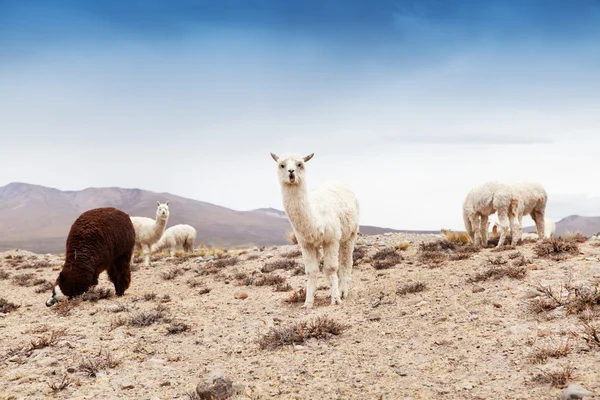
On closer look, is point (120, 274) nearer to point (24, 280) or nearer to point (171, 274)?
point (171, 274)

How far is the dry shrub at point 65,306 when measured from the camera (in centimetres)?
890

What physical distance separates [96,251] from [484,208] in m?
11.7

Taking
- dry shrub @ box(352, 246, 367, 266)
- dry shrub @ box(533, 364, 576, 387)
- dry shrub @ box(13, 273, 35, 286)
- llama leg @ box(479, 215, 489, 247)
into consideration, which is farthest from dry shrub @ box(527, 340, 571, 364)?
dry shrub @ box(13, 273, 35, 286)

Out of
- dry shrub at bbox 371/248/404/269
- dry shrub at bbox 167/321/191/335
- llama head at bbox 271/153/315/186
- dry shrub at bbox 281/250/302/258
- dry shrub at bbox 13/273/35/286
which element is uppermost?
llama head at bbox 271/153/315/186

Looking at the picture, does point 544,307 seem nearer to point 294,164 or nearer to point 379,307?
point 379,307

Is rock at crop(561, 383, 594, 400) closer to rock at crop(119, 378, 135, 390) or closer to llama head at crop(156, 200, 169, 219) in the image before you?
rock at crop(119, 378, 135, 390)

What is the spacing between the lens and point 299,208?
7.68 meters

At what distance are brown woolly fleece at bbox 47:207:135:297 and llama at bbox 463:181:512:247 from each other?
1085 cm

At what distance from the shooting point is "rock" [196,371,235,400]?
434 centimetres

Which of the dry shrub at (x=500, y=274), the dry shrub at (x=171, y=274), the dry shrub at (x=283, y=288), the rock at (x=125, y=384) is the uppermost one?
the dry shrub at (x=500, y=274)

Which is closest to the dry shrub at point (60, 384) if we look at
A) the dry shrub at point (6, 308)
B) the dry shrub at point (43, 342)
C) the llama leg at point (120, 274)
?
the dry shrub at point (43, 342)

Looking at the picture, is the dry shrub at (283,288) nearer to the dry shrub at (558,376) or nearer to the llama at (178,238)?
the dry shrub at (558,376)

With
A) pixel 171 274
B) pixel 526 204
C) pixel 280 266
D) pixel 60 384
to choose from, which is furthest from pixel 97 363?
pixel 526 204

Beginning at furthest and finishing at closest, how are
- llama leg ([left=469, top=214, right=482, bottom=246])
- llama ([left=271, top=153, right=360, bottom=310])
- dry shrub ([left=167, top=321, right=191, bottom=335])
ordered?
llama leg ([left=469, top=214, right=482, bottom=246]), llama ([left=271, top=153, right=360, bottom=310]), dry shrub ([left=167, top=321, right=191, bottom=335])
